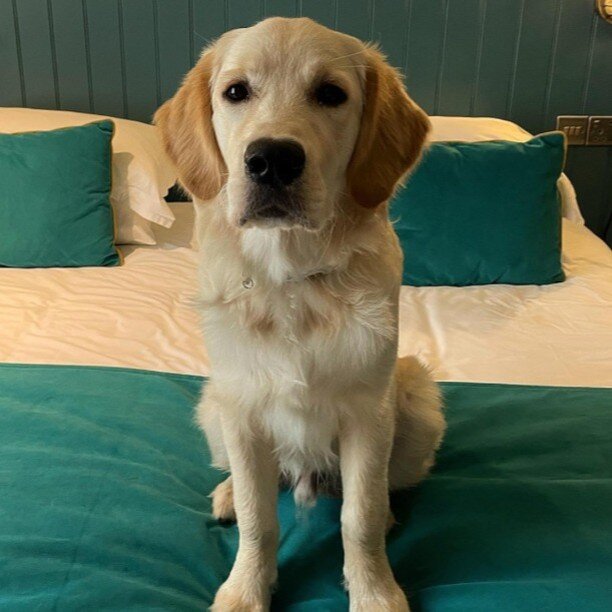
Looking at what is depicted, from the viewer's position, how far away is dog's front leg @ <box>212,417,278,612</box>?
102cm

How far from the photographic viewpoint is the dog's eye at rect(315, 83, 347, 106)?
981mm

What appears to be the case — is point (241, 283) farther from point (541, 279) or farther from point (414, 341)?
point (541, 279)

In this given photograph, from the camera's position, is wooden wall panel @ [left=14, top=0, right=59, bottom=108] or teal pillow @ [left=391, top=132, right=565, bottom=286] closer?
teal pillow @ [left=391, top=132, right=565, bottom=286]

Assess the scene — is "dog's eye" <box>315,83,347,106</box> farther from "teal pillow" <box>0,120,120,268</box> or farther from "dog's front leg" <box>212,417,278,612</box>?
"teal pillow" <box>0,120,120,268</box>

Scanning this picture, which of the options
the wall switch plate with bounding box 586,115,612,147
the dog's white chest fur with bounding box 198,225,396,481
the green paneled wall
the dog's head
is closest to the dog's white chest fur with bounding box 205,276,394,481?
the dog's white chest fur with bounding box 198,225,396,481

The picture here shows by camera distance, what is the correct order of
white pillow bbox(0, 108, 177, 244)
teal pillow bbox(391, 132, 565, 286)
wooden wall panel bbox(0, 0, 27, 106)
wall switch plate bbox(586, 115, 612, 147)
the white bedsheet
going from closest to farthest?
the white bedsheet
teal pillow bbox(391, 132, 565, 286)
white pillow bbox(0, 108, 177, 244)
wooden wall panel bbox(0, 0, 27, 106)
wall switch plate bbox(586, 115, 612, 147)

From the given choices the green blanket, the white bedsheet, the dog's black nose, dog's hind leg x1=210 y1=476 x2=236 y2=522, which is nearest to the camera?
the dog's black nose

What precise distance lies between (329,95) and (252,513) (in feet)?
2.08

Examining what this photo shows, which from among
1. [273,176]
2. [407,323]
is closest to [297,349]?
[273,176]

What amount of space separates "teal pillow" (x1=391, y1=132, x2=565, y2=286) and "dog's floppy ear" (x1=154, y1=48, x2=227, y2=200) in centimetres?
109

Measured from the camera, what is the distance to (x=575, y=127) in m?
2.80

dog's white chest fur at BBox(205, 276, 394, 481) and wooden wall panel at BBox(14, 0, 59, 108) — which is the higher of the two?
wooden wall panel at BBox(14, 0, 59, 108)

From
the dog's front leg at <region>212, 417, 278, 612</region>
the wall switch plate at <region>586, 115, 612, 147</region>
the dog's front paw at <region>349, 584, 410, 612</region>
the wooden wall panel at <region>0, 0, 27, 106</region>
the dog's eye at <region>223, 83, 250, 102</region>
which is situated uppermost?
the dog's eye at <region>223, 83, 250, 102</region>

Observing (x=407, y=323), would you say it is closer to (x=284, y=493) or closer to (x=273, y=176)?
(x=284, y=493)
